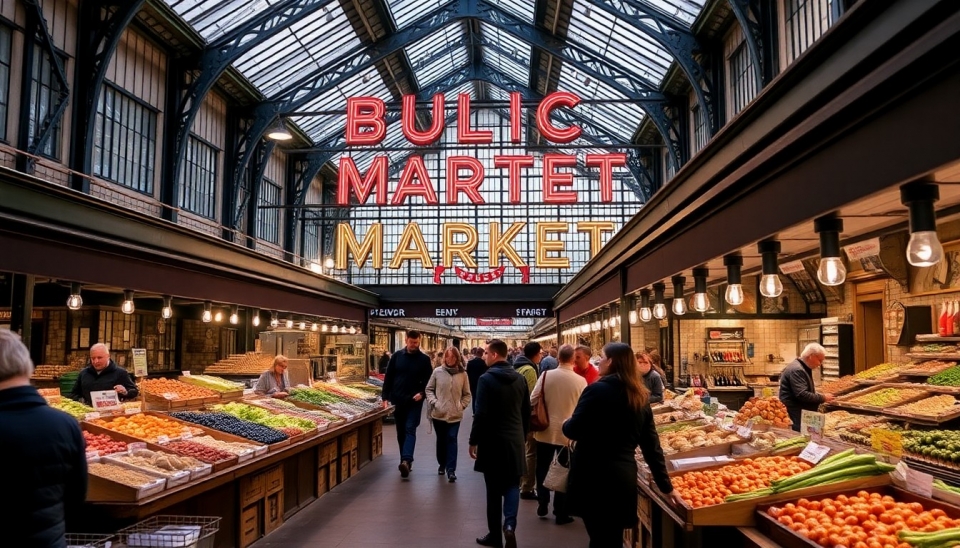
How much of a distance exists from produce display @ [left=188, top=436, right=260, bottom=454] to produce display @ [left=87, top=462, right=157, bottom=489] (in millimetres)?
1148

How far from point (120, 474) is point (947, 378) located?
769cm

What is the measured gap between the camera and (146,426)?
6465mm

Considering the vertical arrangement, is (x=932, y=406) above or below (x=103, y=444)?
above

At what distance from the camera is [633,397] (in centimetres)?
429

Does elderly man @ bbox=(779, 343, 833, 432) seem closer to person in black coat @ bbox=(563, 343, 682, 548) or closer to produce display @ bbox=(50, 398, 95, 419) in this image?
person in black coat @ bbox=(563, 343, 682, 548)

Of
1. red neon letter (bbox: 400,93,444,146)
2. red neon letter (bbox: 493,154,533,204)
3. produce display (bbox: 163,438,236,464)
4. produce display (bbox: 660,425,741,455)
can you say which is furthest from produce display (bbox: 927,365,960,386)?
red neon letter (bbox: 400,93,444,146)

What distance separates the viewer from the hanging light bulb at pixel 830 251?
3873 millimetres

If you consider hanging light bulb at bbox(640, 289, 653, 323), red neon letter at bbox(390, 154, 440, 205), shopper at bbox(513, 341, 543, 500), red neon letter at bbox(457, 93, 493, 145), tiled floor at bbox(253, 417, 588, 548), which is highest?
red neon letter at bbox(457, 93, 493, 145)

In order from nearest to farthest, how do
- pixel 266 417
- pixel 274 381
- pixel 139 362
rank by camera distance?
pixel 266 417 < pixel 139 362 < pixel 274 381

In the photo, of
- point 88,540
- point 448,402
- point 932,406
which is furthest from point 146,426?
point 932,406

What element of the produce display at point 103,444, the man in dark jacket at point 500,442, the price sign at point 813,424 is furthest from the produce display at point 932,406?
the produce display at point 103,444

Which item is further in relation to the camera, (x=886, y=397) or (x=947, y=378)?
(x=886, y=397)

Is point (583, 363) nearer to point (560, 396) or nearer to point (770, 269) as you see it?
point (560, 396)

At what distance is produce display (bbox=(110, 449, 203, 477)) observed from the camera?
5.22 meters
